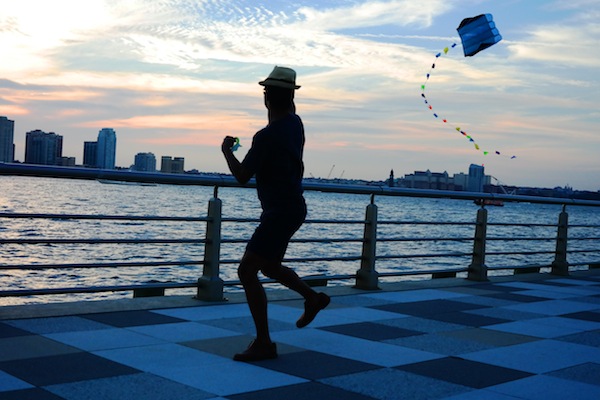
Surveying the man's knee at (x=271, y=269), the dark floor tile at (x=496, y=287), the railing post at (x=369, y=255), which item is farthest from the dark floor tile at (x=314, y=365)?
the dark floor tile at (x=496, y=287)

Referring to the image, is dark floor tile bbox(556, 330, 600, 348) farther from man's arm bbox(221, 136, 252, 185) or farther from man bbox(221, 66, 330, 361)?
man's arm bbox(221, 136, 252, 185)

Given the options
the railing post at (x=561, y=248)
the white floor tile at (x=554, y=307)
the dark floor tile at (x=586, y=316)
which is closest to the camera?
the dark floor tile at (x=586, y=316)

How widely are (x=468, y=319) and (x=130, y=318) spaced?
114 inches

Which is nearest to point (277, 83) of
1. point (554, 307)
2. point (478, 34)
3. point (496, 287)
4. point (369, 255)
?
point (369, 255)

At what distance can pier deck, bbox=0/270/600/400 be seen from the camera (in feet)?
14.2

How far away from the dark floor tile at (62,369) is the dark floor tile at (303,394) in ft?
2.60

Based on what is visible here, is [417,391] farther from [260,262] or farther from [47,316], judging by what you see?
[47,316]

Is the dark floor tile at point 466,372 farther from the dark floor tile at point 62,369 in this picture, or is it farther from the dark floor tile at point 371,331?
the dark floor tile at point 62,369

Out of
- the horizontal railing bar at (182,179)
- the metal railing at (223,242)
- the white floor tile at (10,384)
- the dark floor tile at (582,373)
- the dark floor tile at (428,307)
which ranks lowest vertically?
the white floor tile at (10,384)

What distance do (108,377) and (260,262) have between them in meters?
1.19

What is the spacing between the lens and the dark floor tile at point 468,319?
6824mm

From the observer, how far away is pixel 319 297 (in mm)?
5402

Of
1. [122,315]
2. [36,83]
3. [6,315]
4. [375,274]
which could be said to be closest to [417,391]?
[122,315]

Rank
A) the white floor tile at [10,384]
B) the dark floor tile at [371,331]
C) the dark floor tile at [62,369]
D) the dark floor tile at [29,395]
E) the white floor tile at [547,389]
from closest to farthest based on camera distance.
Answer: the dark floor tile at [29,395] → the white floor tile at [10,384] → the dark floor tile at [62,369] → the white floor tile at [547,389] → the dark floor tile at [371,331]
